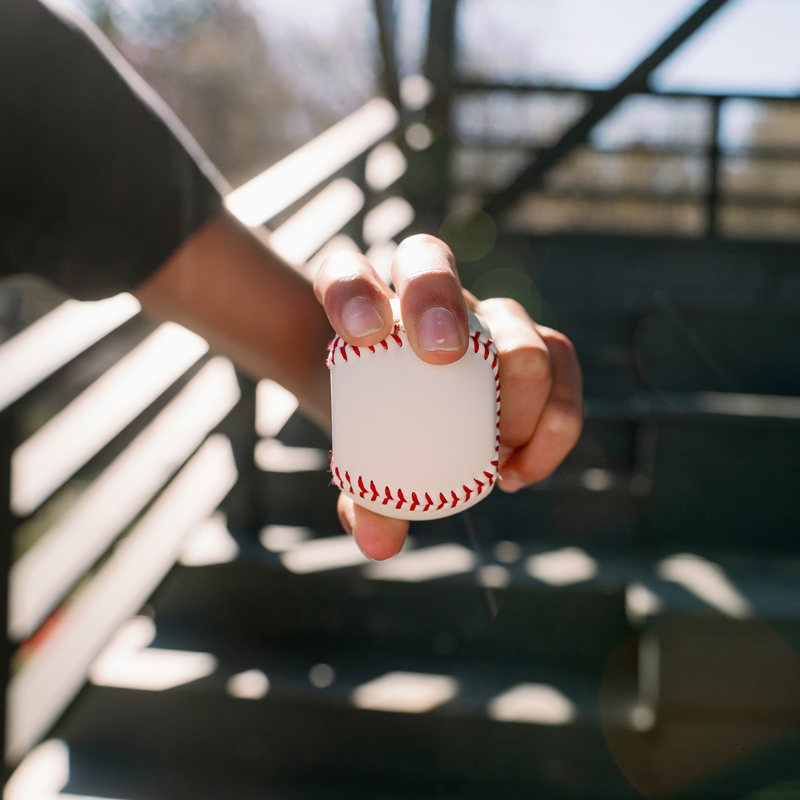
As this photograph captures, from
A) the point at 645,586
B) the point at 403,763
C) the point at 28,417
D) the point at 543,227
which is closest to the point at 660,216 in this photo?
the point at 543,227

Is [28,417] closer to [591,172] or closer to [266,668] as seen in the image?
[266,668]

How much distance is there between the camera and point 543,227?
3.76 meters

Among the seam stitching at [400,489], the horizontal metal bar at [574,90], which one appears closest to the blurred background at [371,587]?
the seam stitching at [400,489]

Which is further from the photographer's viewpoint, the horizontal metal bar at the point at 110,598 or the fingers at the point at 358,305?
the horizontal metal bar at the point at 110,598

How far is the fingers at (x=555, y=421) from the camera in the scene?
1.75 ft

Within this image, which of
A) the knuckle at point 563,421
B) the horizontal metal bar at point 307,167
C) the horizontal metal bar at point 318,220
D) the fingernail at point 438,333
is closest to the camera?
the fingernail at point 438,333

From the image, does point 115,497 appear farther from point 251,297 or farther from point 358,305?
point 358,305

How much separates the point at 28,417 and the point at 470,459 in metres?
0.71

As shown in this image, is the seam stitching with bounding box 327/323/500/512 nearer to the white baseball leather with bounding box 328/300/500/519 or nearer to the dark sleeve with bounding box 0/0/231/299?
the white baseball leather with bounding box 328/300/500/519

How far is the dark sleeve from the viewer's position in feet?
2.01

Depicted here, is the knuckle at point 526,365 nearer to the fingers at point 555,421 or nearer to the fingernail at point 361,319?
the fingers at point 555,421

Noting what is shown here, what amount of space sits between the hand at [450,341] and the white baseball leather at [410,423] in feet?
0.10

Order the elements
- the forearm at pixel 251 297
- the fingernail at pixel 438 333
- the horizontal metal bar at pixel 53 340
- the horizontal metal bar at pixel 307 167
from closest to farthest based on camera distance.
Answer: the fingernail at pixel 438 333 → the forearm at pixel 251 297 → the horizontal metal bar at pixel 53 340 → the horizontal metal bar at pixel 307 167

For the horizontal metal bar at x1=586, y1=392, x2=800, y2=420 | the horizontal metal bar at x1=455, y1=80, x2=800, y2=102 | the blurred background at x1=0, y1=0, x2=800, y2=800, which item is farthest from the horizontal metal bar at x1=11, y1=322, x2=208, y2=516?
the horizontal metal bar at x1=455, y1=80, x2=800, y2=102
